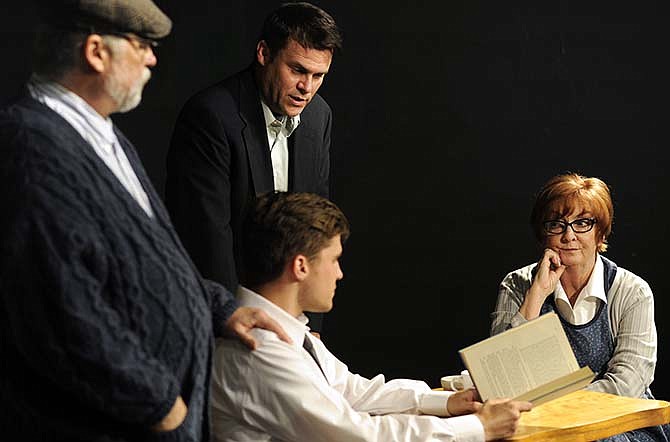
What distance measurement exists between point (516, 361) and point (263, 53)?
1393 millimetres

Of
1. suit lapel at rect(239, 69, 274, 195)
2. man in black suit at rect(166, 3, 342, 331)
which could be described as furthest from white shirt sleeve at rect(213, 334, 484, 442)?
suit lapel at rect(239, 69, 274, 195)

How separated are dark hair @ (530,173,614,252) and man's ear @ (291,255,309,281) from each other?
1338 mm

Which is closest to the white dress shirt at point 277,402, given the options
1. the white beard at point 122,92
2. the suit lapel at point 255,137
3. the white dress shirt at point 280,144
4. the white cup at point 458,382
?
the white cup at point 458,382

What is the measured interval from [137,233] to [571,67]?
3.39m

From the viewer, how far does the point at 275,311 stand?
254 centimetres

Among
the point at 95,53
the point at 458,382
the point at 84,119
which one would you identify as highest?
the point at 95,53

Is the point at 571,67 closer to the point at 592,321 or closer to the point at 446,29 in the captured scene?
the point at 446,29

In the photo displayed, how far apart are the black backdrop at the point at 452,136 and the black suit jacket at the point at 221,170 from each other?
109 cm

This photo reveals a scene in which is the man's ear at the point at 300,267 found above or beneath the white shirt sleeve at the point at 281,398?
above

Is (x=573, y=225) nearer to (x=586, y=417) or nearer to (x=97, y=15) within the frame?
(x=586, y=417)

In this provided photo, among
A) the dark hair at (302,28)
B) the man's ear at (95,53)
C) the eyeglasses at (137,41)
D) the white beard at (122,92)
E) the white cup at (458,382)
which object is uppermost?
the dark hair at (302,28)

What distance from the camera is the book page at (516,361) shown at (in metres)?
2.62

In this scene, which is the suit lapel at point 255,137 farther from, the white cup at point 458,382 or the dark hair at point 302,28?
the white cup at point 458,382

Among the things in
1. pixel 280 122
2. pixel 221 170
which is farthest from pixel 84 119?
pixel 280 122
